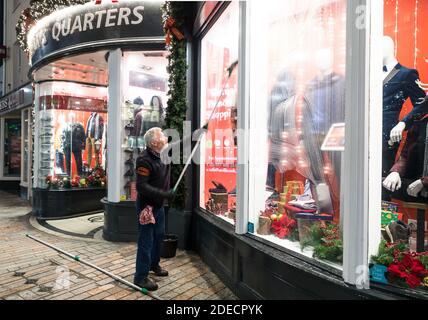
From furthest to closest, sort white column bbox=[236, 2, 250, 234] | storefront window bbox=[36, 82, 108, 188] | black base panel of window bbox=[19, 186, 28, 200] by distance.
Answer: black base panel of window bbox=[19, 186, 28, 200], storefront window bbox=[36, 82, 108, 188], white column bbox=[236, 2, 250, 234]

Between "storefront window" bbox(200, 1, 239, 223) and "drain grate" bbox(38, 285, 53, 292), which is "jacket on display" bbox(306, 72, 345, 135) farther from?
"drain grate" bbox(38, 285, 53, 292)

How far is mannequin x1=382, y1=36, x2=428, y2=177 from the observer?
8.59ft

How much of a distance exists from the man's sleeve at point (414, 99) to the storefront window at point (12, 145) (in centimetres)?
1560

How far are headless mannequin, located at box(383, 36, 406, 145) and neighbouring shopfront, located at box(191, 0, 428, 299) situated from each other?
0.04 feet

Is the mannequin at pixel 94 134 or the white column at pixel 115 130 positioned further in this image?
the mannequin at pixel 94 134

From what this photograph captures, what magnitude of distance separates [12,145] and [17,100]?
3357 mm

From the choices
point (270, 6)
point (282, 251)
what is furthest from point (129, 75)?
point (282, 251)

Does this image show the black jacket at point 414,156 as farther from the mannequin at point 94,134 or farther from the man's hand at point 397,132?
the mannequin at point 94,134

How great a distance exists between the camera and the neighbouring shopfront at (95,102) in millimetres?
6367

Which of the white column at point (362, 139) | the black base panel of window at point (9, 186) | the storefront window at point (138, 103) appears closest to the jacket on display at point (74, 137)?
the storefront window at point (138, 103)

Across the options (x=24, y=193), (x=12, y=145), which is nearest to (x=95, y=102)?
(x=24, y=193)

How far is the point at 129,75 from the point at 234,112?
126 inches

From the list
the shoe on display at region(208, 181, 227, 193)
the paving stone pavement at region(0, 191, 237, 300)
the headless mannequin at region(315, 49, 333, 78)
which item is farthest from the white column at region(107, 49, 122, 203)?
the headless mannequin at region(315, 49, 333, 78)
